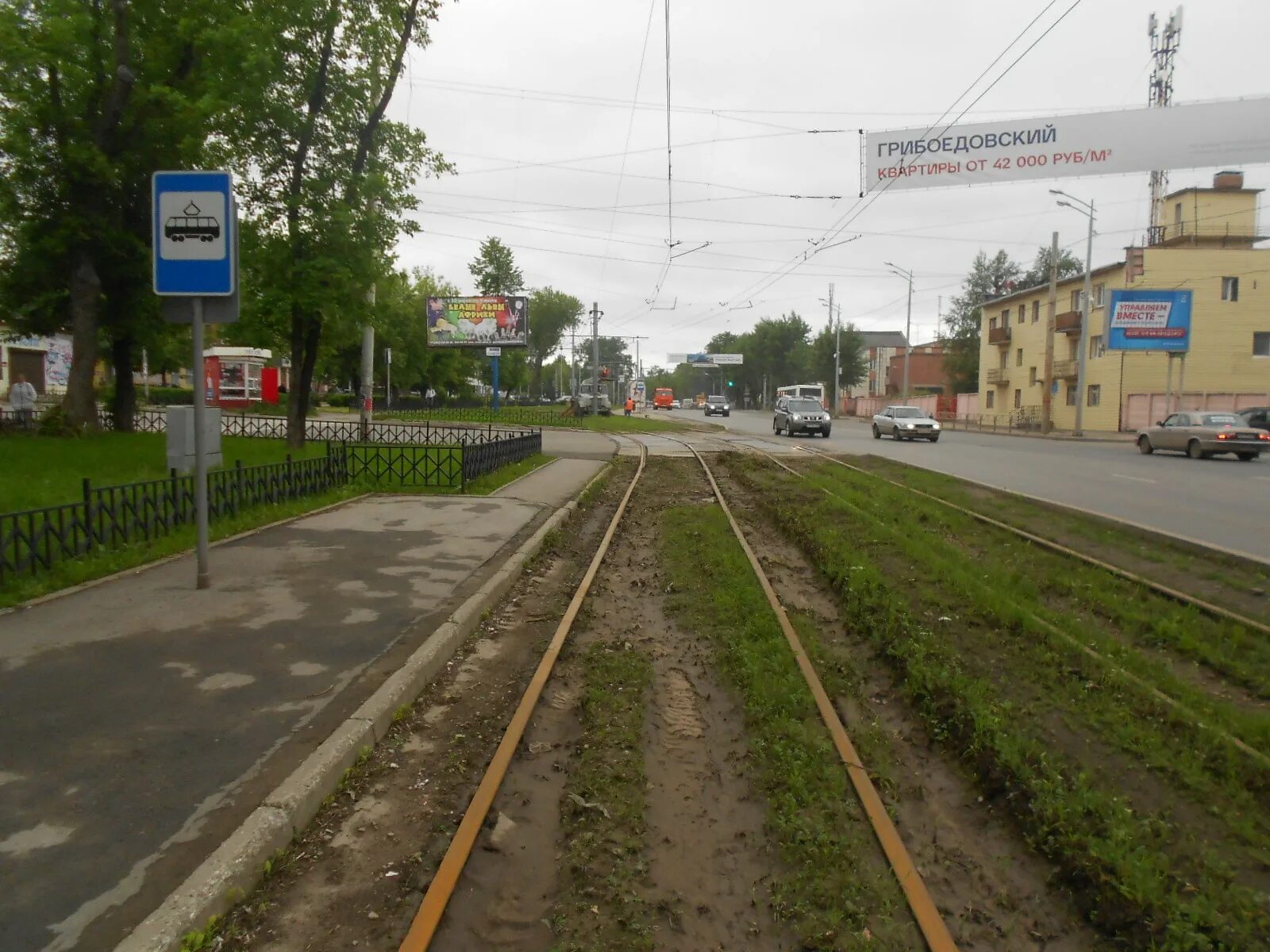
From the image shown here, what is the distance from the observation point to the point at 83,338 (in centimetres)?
2158

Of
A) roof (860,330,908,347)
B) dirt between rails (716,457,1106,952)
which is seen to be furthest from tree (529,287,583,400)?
dirt between rails (716,457,1106,952)

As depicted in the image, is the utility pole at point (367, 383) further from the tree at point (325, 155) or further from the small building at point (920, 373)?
the small building at point (920, 373)

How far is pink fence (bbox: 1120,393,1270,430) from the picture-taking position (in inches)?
1833

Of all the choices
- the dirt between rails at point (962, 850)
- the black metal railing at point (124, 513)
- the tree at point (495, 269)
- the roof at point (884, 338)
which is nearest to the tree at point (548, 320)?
the tree at point (495, 269)

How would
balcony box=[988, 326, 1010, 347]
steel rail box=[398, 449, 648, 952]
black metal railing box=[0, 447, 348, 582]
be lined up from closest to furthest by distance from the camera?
steel rail box=[398, 449, 648, 952] → black metal railing box=[0, 447, 348, 582] → balcony box=[988, 326, 1010, 347]

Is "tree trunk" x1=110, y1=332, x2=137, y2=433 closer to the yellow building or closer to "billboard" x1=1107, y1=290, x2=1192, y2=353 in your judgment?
the yellow building

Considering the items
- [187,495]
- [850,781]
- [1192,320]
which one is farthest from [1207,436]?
[850,781]

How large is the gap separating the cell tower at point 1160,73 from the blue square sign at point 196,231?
48.7m

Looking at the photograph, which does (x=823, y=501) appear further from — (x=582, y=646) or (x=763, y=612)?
(x=582, y=646)

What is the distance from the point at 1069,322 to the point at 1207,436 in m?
26.6

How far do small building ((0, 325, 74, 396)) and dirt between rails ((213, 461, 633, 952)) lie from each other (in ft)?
162

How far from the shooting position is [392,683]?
5.77 meters

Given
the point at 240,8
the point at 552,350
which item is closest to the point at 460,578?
the point at 240,8

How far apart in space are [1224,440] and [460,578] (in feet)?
87.5
